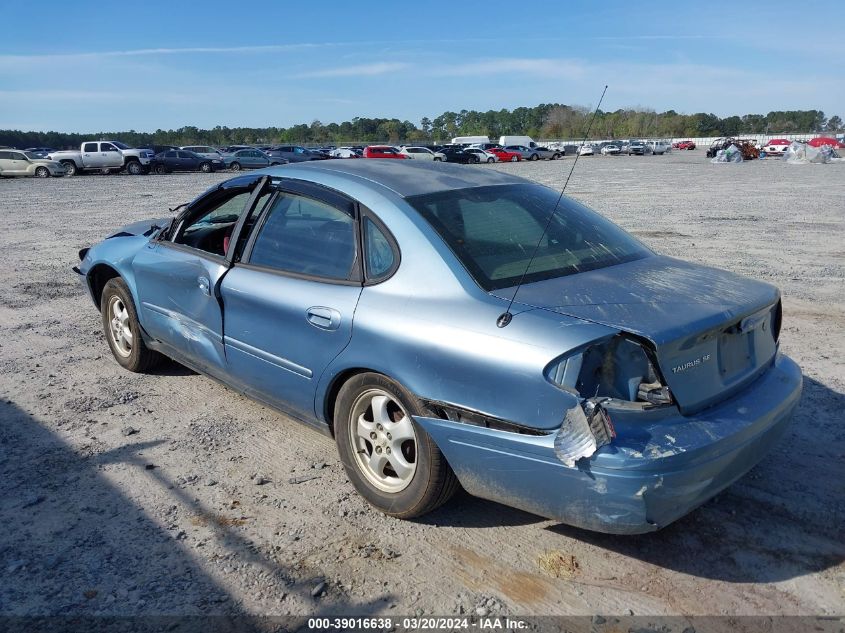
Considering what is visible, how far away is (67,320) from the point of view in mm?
7066

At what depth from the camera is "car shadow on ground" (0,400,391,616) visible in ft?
9.36

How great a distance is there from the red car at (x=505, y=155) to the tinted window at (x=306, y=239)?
168 ft

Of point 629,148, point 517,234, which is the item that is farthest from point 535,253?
point 629,148

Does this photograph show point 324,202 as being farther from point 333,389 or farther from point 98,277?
point 98,277

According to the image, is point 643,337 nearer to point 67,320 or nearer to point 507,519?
point 507,519

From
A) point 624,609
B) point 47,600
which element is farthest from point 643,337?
point 47,600

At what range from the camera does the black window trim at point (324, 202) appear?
11.6 ft

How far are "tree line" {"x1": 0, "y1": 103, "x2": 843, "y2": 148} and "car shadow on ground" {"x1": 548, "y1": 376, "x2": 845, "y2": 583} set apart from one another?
9176 cm

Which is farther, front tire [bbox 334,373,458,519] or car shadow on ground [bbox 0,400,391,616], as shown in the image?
front tire [bbox 334,373,458,519]

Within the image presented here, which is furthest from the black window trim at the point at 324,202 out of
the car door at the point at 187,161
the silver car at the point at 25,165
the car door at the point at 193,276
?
the car door at the point at 187,161

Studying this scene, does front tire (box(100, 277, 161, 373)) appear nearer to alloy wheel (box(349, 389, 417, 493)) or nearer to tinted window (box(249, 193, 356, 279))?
tinted window (box(249, 193, 356, 279))

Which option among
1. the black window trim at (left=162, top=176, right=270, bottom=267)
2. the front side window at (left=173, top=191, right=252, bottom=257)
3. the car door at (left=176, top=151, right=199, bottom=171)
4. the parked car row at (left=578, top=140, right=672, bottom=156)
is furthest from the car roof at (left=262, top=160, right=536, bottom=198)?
the parked car row at (left=578, top=140, right=672, bottom=156)

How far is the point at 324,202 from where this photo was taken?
3.82m

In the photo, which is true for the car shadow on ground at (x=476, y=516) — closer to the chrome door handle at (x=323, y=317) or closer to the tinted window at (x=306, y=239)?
the chrome door handle at (x=323, y=317)
